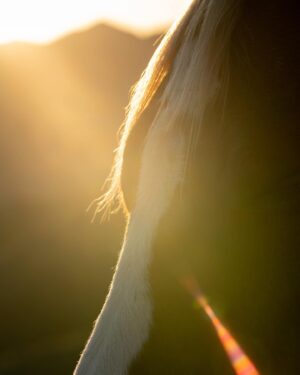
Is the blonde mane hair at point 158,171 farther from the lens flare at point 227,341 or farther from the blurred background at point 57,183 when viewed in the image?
the blurred background at point 57,183

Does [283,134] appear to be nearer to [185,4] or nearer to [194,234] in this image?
[194,234]

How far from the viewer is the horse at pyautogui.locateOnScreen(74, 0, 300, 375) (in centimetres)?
115

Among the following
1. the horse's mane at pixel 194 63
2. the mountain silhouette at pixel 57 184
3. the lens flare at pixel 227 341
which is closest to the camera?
the lens flare at pixel 227 341

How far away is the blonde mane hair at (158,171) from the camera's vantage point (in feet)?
3.87

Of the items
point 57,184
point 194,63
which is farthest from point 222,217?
point 57,184

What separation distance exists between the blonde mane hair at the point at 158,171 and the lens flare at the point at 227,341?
87 mm

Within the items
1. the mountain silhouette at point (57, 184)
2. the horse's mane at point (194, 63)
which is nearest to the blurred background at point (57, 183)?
the mountain silhouette at point (57, 184)

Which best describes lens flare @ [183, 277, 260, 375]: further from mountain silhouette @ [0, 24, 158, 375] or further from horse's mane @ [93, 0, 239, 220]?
mountain silhouette @ [0, 24, 158, 375]

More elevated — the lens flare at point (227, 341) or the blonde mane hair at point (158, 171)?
the blonde mane hair at point (158, 171)

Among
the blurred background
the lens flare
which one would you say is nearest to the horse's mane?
the lens flare

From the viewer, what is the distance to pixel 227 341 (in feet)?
3.78

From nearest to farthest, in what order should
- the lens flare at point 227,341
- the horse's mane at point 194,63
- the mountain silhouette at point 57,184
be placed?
the lens flare at point 227,341 → the horse's mane at point 194,63 → the mountain silhouette at point 57,184

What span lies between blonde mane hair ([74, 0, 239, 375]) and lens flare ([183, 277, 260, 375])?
0.09 m

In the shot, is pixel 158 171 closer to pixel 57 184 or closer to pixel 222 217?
pixel 222 217
